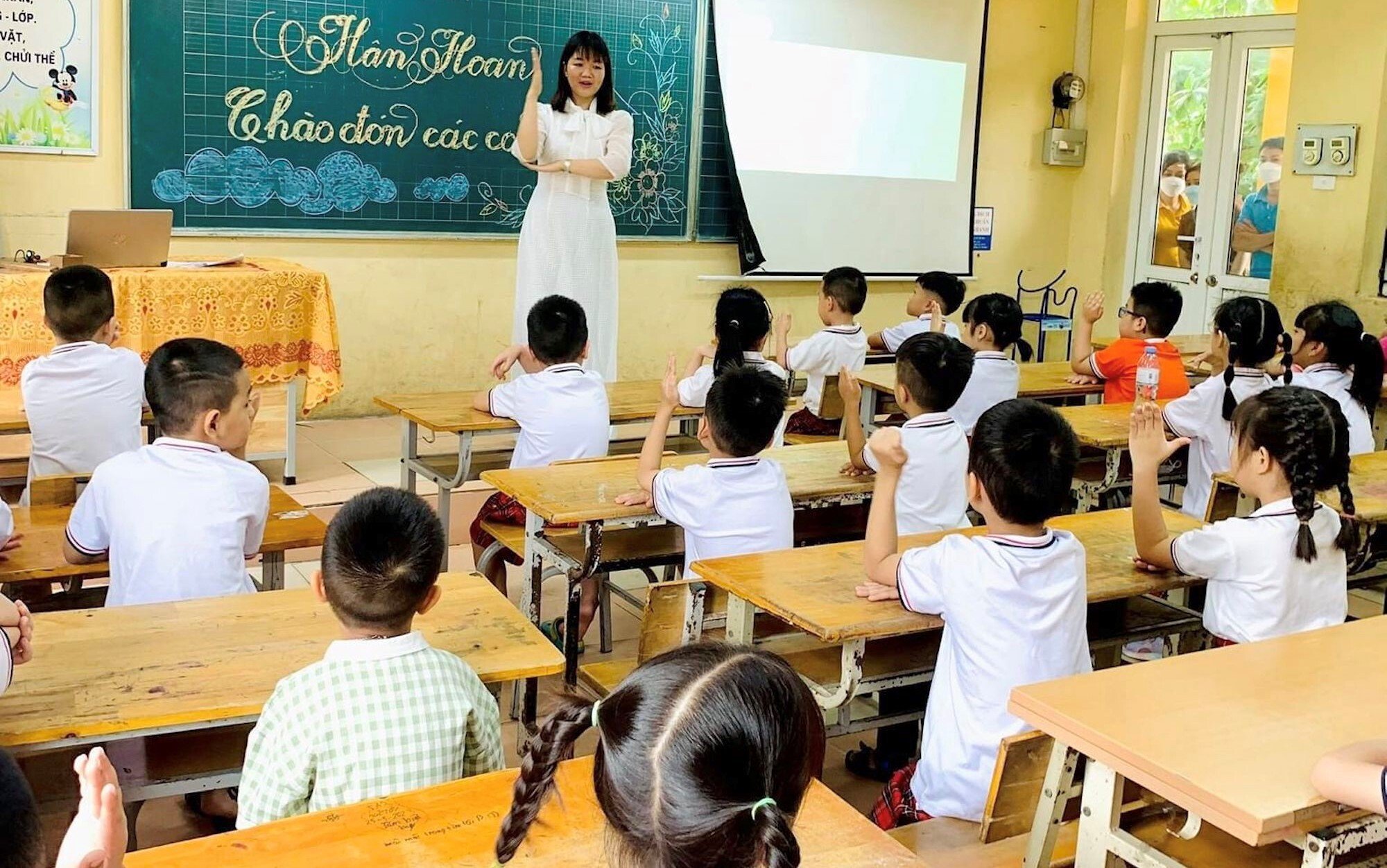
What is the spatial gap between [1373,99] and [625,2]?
3.71 metres

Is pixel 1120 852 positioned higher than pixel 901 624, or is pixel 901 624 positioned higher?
pixel 901 624

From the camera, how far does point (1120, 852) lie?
1.74m

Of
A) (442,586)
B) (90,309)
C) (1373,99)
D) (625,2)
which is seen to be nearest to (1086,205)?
(1373,99)

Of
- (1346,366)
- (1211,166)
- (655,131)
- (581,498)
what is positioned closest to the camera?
(581,498)

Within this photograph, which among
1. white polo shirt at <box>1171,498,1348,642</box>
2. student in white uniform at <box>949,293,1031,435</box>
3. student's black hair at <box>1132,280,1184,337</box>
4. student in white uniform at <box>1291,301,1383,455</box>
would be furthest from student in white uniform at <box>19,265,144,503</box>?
student in white uniform at <box>1291,301,1383,455</box>

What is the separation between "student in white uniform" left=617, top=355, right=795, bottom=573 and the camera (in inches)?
111

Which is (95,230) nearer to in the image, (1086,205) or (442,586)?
(442,586)

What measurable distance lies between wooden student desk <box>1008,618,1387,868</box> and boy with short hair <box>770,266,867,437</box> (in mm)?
2824

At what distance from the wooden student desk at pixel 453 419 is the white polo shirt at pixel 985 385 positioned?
90cm

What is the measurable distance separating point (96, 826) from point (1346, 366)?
3.95 meters

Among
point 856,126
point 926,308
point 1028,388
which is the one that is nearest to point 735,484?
point 1028,388

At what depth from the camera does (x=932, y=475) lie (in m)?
3.16

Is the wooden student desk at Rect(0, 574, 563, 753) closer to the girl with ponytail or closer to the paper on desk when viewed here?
the girl with ponytail

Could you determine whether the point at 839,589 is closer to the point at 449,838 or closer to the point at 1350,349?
the point at 449,838
